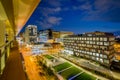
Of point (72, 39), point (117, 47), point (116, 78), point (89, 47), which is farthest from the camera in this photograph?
point (117, 47)

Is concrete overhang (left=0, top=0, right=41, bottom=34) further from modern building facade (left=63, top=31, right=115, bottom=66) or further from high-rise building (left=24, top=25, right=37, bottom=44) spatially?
high-rise building (left=24, top=25, right=37, bottom=44)

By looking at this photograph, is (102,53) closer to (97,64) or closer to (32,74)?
(97,64)

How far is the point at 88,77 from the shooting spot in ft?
36.1

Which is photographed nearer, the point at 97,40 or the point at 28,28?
the point at 97,40

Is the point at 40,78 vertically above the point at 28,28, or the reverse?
the point at 28,28

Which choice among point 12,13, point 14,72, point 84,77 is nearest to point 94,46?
point 84,77

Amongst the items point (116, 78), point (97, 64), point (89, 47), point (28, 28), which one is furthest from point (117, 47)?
point (28, 28)

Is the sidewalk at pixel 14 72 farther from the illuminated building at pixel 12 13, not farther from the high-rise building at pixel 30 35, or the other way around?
the high-rise building at pixel 30 35

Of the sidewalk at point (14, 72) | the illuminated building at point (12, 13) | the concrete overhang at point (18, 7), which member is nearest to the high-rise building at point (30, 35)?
the illuminated building at point (12, 13)

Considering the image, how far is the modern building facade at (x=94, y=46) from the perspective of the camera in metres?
14.3

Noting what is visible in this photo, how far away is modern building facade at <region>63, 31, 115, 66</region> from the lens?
14.3 m

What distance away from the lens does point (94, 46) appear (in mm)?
16203

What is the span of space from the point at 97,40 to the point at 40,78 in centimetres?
866

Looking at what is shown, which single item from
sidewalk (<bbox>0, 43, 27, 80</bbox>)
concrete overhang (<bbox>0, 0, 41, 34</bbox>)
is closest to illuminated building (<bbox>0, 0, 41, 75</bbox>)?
concrete overhang (<bbox>0, 0, 41, 34</bbox>)
